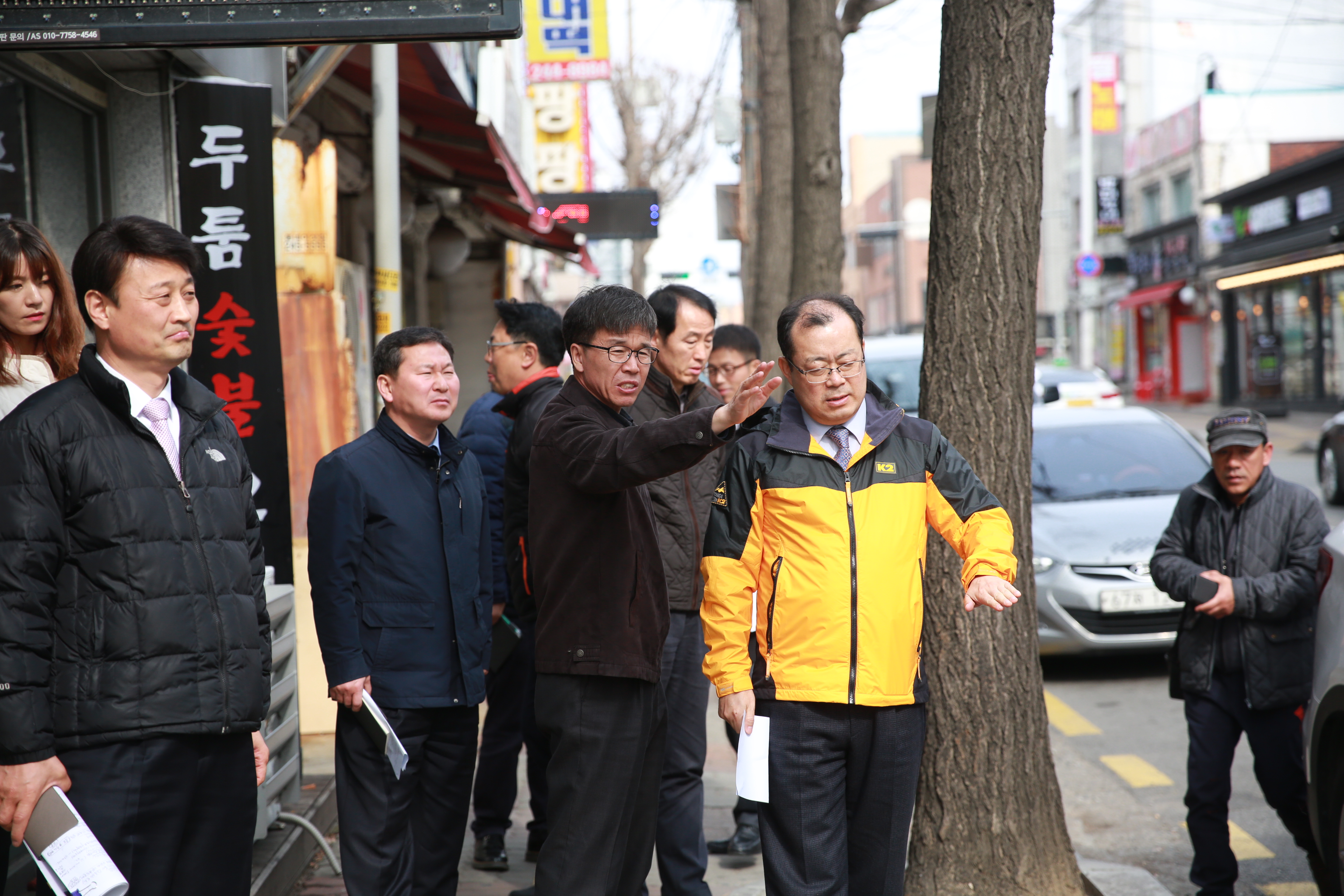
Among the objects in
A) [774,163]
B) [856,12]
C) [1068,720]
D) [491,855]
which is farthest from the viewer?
[774,163]

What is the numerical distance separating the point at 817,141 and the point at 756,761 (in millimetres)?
6940

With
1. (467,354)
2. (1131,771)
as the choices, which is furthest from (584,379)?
(467,354)

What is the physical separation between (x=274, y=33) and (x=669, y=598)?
81.5 inches

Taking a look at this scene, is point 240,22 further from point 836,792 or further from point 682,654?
point 836,792

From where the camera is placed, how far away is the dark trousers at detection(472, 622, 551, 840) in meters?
4.97

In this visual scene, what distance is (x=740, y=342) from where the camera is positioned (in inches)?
229

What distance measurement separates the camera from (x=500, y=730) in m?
5.05

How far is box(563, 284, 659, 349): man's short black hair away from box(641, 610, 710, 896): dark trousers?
1.16 m

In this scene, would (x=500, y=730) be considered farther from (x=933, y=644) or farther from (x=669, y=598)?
(x=933, y=644)

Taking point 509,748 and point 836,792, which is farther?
point 509,748

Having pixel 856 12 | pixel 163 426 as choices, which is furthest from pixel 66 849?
→ pixel 856 12

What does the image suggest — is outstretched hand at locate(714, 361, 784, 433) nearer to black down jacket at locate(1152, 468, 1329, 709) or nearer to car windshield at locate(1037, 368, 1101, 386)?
black down jacket at locate(1152, 468, 1329, 709)

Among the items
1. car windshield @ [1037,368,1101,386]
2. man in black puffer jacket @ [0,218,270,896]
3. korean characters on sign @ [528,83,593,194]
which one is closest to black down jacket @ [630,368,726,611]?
man in black puffer jacket @ [0,218,270,896]

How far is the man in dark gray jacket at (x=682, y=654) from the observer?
13.3ft
